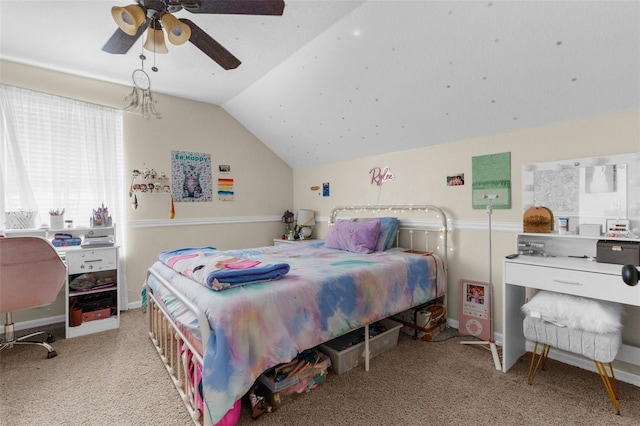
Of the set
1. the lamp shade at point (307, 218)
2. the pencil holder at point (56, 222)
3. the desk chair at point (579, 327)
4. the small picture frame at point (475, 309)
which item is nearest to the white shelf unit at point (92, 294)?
the pencil holder at point (56, 222)

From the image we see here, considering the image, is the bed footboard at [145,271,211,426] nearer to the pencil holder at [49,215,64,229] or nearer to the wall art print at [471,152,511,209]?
the pencil holder at [49,215,64,229]

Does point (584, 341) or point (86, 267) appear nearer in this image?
point (584, 341)

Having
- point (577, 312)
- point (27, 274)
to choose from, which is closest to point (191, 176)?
point (27, 274)

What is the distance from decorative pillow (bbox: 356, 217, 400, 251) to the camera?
325 centimetres

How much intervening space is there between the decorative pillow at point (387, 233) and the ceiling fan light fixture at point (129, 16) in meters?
2.57

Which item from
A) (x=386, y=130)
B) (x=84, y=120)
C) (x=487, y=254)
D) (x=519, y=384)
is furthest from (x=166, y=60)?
(x=519, y=384)

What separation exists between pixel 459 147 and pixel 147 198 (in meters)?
3.60

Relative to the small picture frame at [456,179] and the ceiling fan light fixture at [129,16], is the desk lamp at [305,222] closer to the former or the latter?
the small picture frame at [456,179]

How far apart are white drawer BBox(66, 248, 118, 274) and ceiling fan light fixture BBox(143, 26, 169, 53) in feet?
6.88

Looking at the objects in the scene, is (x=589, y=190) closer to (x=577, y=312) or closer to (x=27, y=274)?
(x=577, y=312)

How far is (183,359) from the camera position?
1900 mm

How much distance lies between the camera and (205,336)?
1529 mm

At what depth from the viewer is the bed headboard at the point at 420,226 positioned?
3.15 metres

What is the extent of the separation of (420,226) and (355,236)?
2.32ft
